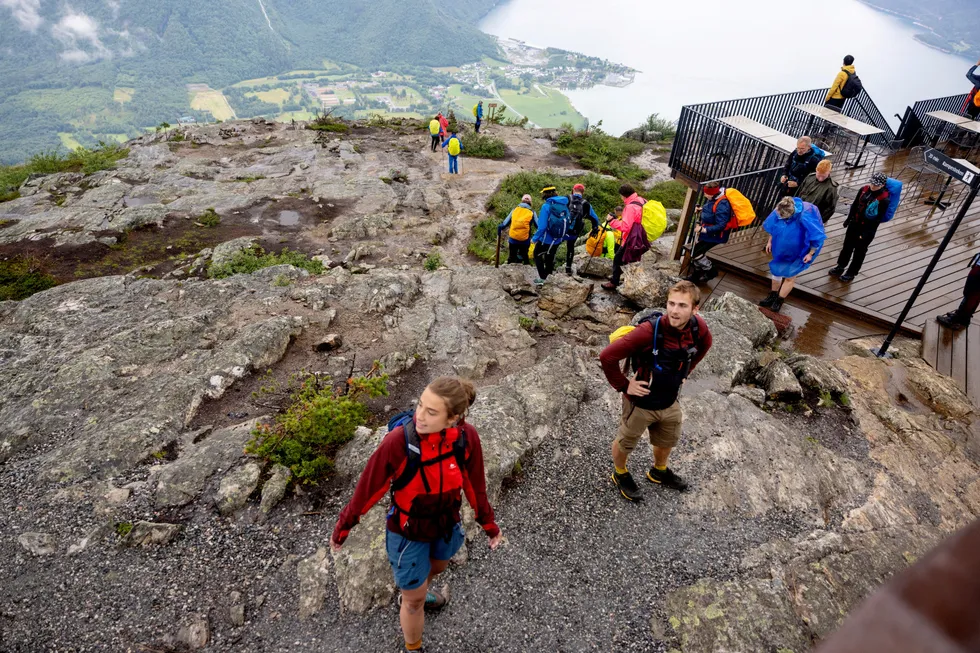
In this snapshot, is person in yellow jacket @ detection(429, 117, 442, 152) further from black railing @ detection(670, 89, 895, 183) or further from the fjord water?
the fjord water

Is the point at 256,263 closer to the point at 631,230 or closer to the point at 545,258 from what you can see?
the point at 545,258

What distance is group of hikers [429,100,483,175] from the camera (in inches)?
826

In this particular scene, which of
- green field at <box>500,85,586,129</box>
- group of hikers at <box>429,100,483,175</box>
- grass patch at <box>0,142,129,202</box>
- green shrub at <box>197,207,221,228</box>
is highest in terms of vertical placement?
group of hikers at <box>429,100,483,175</box>

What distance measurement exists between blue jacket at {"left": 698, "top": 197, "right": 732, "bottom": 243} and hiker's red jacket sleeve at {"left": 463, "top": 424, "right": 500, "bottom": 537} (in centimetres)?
685

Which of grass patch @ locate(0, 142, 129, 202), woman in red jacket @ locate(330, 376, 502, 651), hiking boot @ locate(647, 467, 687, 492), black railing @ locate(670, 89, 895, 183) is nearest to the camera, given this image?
woman in red jacket @ locate(330, 376, 502, 651)

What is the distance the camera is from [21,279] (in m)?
11.6

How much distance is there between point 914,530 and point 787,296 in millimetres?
4758

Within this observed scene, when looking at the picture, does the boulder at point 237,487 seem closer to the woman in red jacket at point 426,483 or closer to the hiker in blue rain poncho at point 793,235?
the woman in red jacket at point 426,483

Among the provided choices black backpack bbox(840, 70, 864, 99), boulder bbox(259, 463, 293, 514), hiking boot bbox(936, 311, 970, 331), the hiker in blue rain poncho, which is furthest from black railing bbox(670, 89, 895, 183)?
boulder bbox(259, 463, 293, 514)

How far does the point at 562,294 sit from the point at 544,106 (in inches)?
5120

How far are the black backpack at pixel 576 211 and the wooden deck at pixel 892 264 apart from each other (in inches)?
113

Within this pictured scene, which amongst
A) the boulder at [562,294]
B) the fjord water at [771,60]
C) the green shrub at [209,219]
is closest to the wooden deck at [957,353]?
the boulder at [562,294]

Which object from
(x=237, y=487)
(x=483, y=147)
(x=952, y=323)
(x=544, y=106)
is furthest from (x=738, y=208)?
(x=544, y=106)

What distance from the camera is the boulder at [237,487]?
5336 mm
